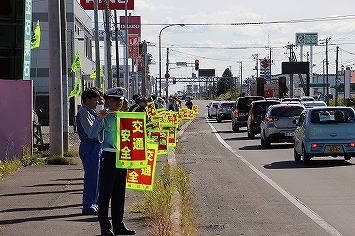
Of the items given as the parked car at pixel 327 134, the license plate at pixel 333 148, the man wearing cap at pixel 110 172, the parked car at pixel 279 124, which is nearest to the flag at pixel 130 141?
the man wearing cap at pixel 110 172

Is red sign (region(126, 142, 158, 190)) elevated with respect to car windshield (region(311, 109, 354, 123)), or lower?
lower

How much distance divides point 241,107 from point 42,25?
50.3 ft

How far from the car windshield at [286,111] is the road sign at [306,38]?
12117 centimetres

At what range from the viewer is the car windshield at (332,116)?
69.5ft

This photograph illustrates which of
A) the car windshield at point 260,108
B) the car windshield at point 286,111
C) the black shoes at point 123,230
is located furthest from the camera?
the car windshield at point 260,108

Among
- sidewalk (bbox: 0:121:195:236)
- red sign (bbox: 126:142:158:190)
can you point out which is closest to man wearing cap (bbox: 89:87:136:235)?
sidewalk (bbox: 0:121:195:236)

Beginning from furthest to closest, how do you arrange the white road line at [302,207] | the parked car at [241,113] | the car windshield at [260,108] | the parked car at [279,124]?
the parked car at [241,113], the car windshield at [260,108], the parked car at [279,124], the white road line at [302,207]

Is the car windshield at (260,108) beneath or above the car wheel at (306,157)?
above

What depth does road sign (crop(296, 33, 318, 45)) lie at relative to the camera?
14875 centimetres

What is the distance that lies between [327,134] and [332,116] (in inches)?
28.8

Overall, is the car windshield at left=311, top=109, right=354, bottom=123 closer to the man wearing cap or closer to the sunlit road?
the sunlit road

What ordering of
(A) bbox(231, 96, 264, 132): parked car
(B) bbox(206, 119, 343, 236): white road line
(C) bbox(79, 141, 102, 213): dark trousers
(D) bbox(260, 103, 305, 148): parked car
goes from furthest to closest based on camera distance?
(A) bbox(231, 96, 264, 132): parked car, (D) bbox(260, 103, 305, 148): parked car, (C) bbox(79, 141, 102, 213): dark trousers, (B) bbox(206, 119, 343, 236): white road line

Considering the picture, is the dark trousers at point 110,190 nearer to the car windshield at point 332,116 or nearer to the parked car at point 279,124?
the car windshield at point 332,116

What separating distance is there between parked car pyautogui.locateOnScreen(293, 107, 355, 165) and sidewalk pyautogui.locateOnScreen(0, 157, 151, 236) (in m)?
6.01
